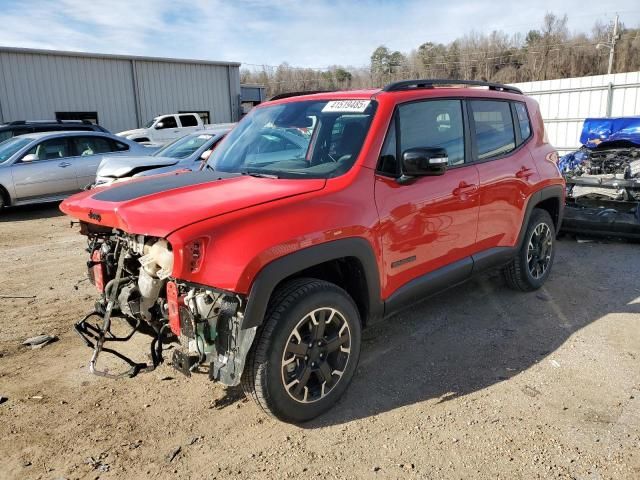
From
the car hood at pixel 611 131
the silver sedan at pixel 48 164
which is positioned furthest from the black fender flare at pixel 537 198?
the silver sedan at pixel 48 164

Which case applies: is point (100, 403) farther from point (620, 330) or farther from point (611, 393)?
point (620, 330)

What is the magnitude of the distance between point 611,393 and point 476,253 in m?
1.38

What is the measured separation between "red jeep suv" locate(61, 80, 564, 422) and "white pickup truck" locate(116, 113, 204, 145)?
15.6 meters

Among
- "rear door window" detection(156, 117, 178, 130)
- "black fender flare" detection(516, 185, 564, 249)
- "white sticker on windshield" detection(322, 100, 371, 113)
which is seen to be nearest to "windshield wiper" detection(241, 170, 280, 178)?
"white sticker on windshield" detection(322, 100, 371, 113)

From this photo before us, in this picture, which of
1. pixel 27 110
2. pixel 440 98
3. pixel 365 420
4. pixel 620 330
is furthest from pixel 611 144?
pixel 27 110

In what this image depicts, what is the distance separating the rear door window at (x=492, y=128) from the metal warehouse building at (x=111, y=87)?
2069 centimetres

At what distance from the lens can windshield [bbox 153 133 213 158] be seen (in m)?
9.05

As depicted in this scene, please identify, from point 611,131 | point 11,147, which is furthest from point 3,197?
point 611,131

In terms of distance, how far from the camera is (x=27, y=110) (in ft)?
66.1

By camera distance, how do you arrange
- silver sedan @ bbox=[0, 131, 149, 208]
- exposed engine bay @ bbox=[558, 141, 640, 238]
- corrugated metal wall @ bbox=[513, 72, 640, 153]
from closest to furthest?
exposed engine bay @ bbox=[558, 141, 640, 238]
silver sedan @ bbox=[0, 131, 149, 208]
corrugated metal wall @ bbox=[513, 72, 640, 153]

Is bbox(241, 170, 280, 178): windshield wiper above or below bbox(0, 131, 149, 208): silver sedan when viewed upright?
above

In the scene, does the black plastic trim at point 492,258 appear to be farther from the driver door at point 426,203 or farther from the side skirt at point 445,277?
the driver door at point 426,203

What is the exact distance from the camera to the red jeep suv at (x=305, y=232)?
2625 mm

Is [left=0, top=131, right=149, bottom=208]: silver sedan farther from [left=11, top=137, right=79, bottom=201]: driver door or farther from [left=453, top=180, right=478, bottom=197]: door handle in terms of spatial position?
[left=453, top=180, right=478, bottom=197]: door handle
